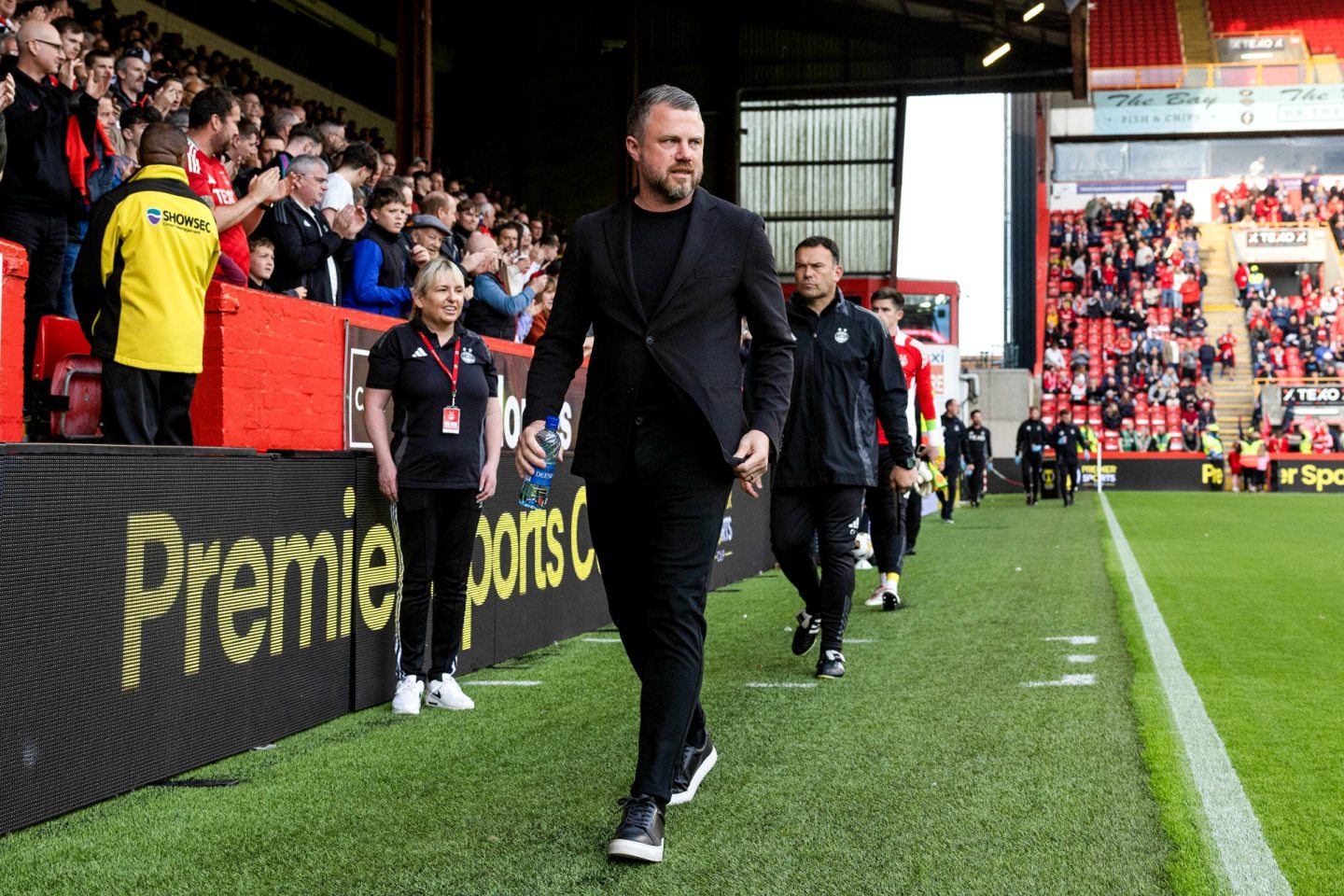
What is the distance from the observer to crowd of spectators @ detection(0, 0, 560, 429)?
249 inches

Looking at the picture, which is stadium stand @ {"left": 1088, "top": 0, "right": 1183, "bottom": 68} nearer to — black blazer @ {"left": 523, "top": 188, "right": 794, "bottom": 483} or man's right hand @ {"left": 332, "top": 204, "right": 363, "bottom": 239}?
man's right hand @ {"left": 332, "top": 204, "right": 363, "bottom": 239}

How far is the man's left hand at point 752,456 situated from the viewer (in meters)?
3.66

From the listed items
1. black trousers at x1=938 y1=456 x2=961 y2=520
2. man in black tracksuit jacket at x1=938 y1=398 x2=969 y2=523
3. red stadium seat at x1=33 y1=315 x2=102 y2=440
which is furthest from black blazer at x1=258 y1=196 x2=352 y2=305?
man in black tracksuit jacket at x1=938 y1=398 x2=969 y2=523

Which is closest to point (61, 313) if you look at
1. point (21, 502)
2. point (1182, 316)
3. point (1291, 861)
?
point (21, 502)

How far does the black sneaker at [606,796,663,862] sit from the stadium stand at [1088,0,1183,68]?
169 feet

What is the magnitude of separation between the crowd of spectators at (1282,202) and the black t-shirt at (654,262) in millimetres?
46903

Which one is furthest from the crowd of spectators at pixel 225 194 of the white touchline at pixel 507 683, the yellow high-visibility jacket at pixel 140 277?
the white touchline at pixel 507 683

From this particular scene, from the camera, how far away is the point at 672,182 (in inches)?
144

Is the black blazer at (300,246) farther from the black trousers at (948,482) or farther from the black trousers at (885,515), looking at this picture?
the black trousers at (948,482)

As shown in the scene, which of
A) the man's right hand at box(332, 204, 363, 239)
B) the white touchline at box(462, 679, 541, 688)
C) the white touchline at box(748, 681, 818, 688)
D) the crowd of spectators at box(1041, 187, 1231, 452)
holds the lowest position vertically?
the white touchline at box(462, 679, 541, 688)

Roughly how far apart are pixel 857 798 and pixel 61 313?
463 centimetres

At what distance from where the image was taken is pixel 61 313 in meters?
6.66

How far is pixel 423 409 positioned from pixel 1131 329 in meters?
40.4

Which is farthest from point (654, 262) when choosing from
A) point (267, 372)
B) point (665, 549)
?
point (267, 372)
